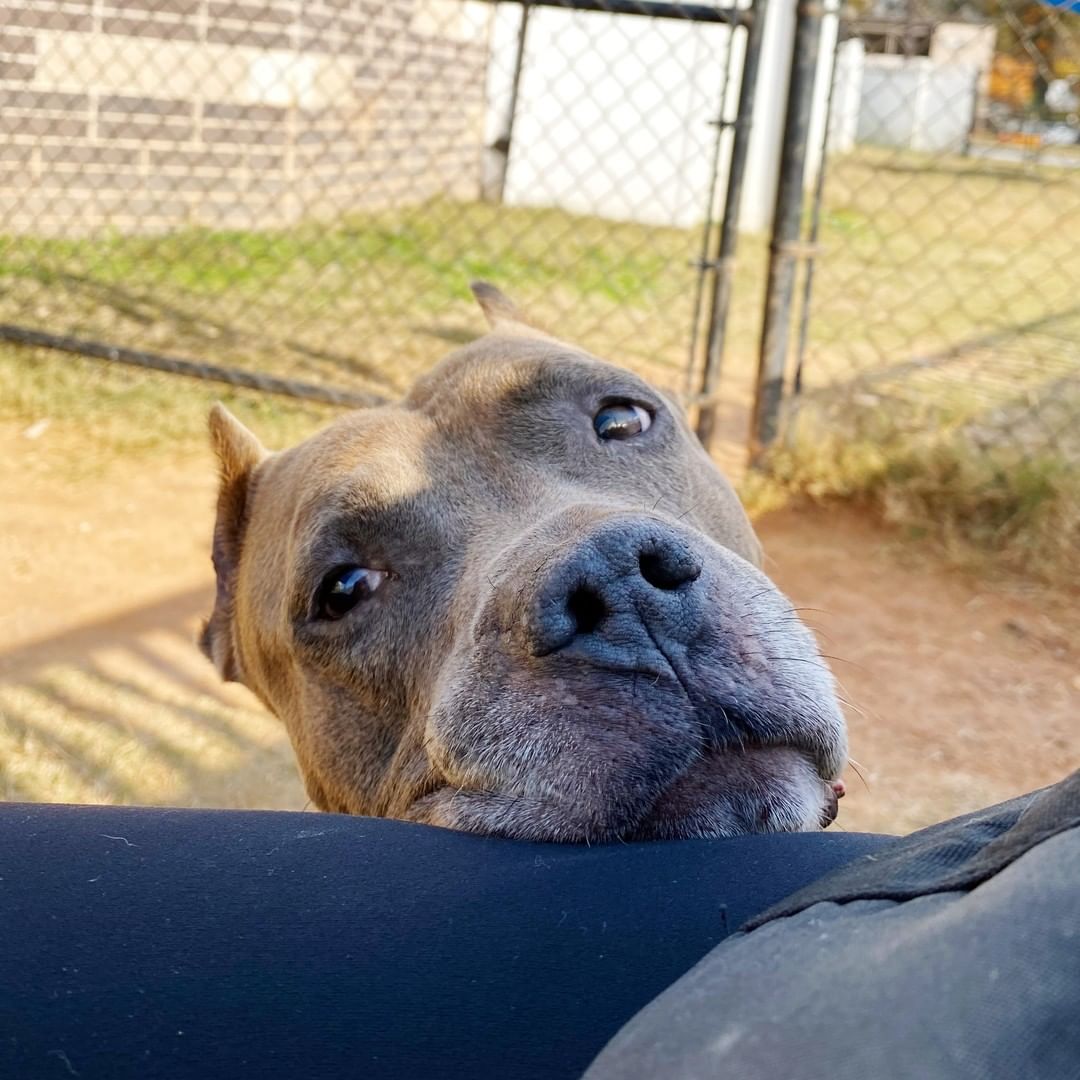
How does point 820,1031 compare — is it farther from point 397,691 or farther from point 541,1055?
point 397,691

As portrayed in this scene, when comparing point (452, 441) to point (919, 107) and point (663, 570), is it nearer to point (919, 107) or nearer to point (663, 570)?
point (663, 570)

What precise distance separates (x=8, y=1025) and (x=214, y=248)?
32.8 ft

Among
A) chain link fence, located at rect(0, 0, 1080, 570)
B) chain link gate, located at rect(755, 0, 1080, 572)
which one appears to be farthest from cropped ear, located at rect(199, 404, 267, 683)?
chain link gate, located at rect(755, 0, 1080, 572)

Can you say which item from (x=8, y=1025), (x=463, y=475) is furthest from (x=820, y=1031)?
(x=463, y=475)

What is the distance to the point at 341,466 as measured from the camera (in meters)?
2.80

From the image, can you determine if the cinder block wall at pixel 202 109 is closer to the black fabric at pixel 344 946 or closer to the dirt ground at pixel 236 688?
the dirt ground at pixel 236 688

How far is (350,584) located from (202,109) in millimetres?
9447

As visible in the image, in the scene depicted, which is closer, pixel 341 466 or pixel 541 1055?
pixel 541 1055

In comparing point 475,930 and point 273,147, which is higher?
point 475,930

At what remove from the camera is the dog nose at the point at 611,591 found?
1.93m

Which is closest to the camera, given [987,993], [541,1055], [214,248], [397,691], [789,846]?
[987,993]

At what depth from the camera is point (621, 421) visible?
2953 millimetres

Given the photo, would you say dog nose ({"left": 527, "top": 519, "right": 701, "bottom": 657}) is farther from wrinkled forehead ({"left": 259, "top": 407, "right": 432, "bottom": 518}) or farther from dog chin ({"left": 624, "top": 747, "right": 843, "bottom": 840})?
wrinkled forehead ({"left": 259, "top": 407, "right": 432, "bottom": 518})

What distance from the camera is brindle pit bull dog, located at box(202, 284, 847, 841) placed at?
1939mm
